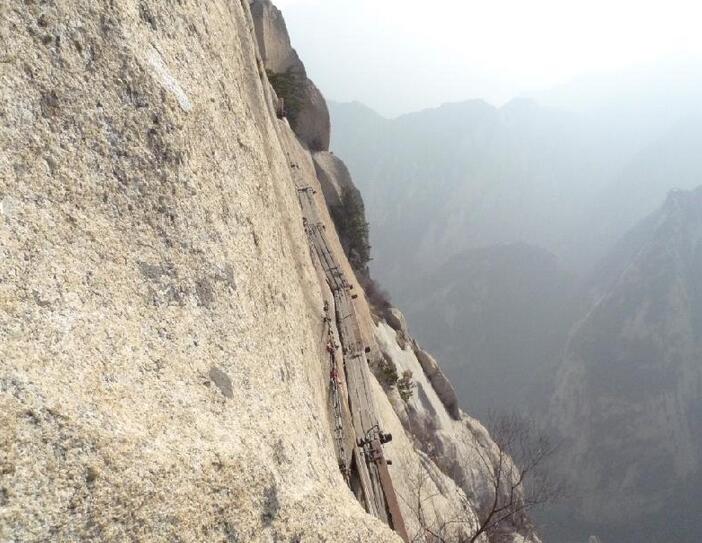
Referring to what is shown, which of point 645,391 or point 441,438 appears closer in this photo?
point 441,438

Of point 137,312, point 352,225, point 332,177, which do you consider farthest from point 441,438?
point 137,312

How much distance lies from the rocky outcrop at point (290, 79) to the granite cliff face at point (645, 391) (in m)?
72.6

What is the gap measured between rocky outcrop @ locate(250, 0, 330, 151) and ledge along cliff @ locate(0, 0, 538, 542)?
58.1ft

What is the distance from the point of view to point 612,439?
3095 inches

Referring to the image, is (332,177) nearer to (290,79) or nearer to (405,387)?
(290,79)

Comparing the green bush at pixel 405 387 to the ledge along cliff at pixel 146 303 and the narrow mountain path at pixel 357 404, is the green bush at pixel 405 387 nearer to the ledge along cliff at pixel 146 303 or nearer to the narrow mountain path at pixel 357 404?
the narrow mountain path at pixel 357 404

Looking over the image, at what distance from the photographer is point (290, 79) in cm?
3036

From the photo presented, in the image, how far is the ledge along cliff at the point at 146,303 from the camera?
485 centimetres

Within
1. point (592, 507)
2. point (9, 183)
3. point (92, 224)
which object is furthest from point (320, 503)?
point (592, 507)

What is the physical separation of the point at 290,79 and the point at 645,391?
83.9 m

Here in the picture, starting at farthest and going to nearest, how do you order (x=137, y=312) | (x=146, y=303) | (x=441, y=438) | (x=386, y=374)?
1. (x=441, y=438)
2. (x=386, y=374)
3. (x=146, y=303)
4. (x=137, y=312)

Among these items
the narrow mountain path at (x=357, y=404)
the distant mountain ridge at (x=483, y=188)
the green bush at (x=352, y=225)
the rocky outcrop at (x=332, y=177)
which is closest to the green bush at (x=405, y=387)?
the narrow mountain path at (x=357, y=404)

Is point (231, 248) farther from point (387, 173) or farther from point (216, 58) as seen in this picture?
point (387, 173)

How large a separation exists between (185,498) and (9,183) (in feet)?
13.9
